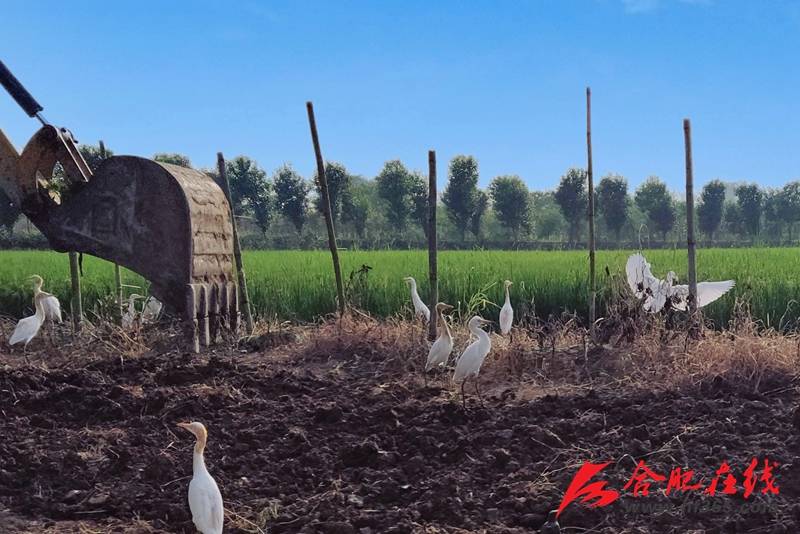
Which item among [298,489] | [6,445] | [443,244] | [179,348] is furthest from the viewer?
[443,244]

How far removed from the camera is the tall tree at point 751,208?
55.8m

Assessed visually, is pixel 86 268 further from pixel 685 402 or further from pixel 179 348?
pixel 685 402

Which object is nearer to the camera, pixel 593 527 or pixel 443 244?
pixel 593 527

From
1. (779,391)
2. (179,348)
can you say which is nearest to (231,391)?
(179,348)

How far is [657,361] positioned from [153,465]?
3390mm

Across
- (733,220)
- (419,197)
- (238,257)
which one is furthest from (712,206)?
(238,257)

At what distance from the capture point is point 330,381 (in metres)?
5.47

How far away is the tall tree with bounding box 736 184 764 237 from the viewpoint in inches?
2199

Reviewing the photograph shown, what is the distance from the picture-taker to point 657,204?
185ft

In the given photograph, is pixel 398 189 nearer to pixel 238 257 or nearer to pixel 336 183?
pixel 336 183

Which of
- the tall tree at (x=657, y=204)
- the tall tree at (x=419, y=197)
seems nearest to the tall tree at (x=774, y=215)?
the tall tree at (x=657, y=204)

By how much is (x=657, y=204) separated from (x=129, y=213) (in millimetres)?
54404

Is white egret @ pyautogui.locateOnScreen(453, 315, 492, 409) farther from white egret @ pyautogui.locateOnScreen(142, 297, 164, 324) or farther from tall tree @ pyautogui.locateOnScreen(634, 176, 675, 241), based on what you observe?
tall tree @ pyautogui.locateOnScreen(634, 176, 675, 241)

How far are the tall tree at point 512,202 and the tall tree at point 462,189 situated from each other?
4.07 m
